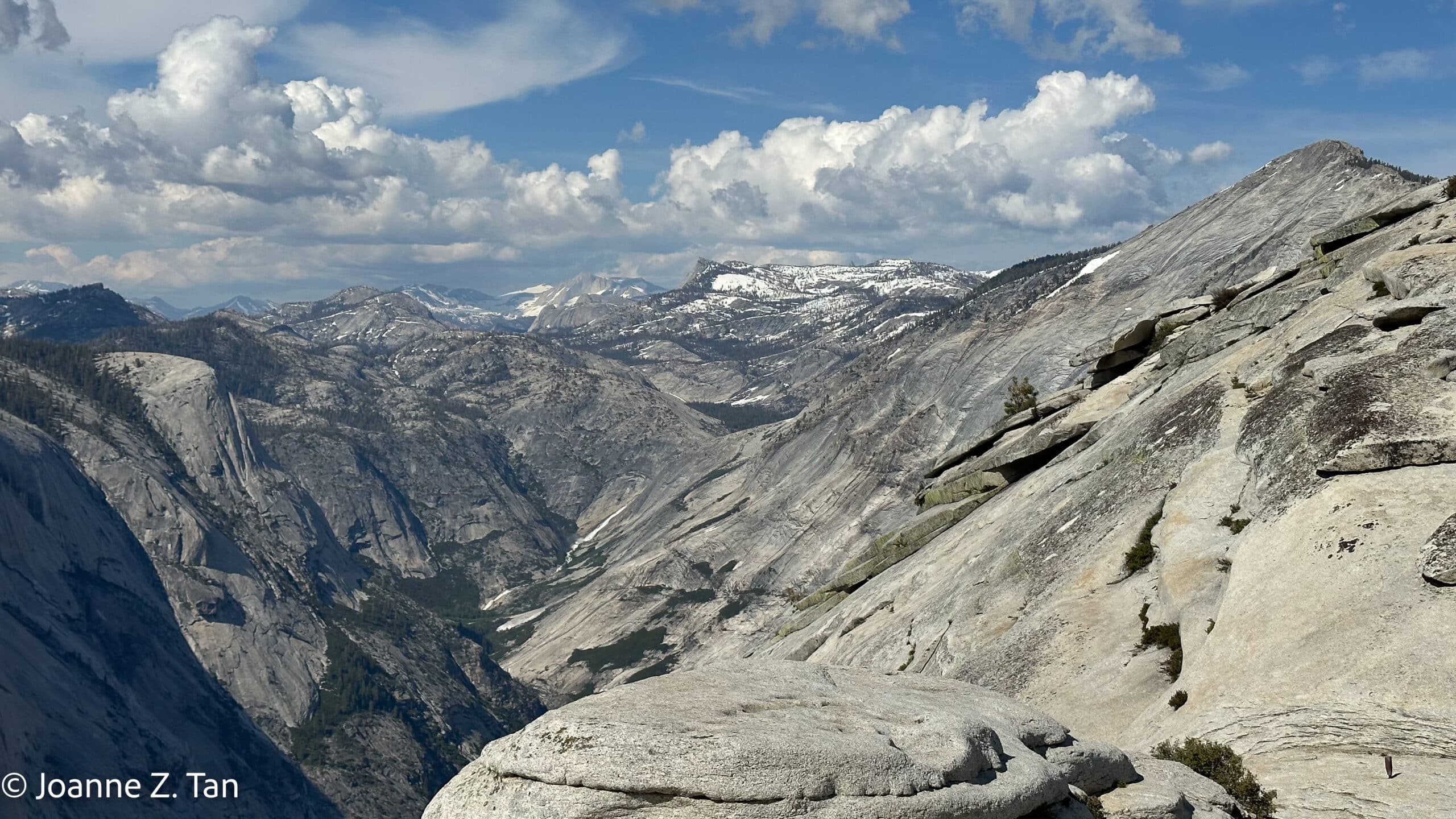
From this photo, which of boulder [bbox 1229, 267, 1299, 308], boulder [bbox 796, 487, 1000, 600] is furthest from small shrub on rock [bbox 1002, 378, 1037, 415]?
boulder [bbox 1229, 267, 1299, 308]

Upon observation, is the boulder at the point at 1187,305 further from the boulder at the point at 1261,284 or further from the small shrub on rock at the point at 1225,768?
the small shrub on rock at the point at 1225,768

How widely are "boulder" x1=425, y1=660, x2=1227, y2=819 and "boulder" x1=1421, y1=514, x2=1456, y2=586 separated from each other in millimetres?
8872

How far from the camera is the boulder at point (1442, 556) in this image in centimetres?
2167

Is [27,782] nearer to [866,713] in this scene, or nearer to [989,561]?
[989,561]

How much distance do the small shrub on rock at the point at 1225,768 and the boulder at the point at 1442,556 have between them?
6306 mm

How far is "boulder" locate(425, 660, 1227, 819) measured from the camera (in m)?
15.1

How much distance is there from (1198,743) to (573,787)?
15546 mm

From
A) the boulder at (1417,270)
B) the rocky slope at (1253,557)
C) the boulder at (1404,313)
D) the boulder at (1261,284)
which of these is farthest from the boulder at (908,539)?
the boulder at (1404,313)

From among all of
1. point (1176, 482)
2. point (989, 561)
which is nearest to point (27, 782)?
point (989, 561)

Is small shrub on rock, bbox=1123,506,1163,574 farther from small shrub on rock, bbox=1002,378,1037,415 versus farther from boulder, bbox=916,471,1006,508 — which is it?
small shrub on rock, bbox=1002,378,1037,415

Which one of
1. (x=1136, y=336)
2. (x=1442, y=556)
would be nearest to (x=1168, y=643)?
(x=1442, y=556)

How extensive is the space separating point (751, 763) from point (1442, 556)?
58.5ft

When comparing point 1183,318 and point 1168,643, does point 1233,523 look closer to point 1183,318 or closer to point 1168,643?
point 1168,643

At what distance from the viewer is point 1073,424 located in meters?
54.4
